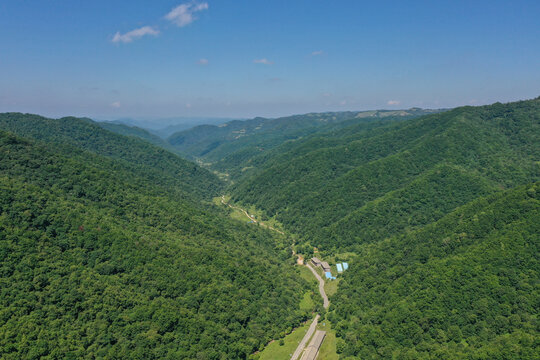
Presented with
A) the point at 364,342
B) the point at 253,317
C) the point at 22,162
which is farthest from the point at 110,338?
the point at 22,162

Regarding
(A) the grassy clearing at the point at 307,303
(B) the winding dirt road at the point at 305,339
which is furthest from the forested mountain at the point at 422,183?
(B) the winding dirt road at the point at 305,339

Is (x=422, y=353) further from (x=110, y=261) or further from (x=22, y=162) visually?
(x=22, y=162)

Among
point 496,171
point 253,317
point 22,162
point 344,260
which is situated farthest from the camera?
point 496,171

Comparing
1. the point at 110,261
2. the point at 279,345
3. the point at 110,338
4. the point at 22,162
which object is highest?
the point at 22,162

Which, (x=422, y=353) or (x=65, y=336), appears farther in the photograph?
(x=422, y=353)

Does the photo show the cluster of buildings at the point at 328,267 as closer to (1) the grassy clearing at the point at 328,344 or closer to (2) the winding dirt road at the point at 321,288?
(2) the winding dirt road at the point at 321,288

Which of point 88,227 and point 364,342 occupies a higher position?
point 88,227

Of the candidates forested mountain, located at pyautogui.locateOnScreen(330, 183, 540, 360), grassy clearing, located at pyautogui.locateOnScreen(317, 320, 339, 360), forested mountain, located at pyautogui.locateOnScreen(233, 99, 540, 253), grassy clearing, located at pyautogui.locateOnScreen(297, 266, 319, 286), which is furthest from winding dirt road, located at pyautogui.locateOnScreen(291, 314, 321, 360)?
forested mountain, located at pyautogui.locateOnScreen(233, 99, 540, 253)
